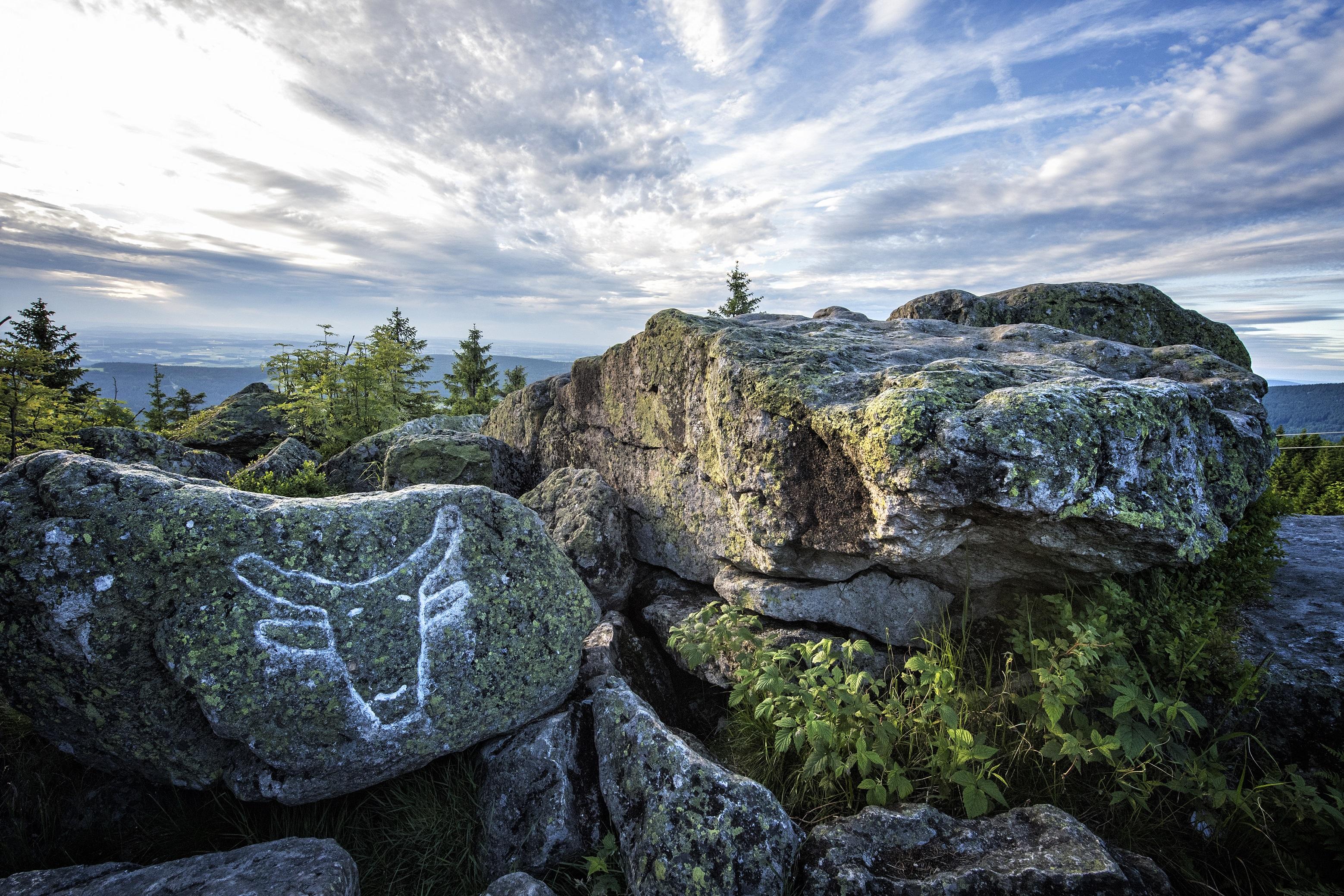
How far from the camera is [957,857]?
145 inches

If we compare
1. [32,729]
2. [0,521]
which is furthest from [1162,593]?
[32,729]

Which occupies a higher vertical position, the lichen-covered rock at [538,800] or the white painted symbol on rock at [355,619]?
the white painted symbol on rock at [355,619]

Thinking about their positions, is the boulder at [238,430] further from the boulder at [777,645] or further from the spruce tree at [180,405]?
the boulder at [777,645]

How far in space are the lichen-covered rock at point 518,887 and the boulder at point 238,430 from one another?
12.4m

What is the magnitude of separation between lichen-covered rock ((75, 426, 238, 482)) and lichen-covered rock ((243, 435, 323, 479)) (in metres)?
0.96

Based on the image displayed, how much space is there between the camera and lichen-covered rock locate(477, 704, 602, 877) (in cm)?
439

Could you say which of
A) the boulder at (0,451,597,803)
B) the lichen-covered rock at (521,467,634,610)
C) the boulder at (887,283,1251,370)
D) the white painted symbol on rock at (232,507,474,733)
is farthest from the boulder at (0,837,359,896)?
the boulder at (887,283,1251,370)

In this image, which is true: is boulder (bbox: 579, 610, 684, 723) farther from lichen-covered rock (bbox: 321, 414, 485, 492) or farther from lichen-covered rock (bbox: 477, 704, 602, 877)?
lichen-covered rock (bbox: 321, 414, 485, 492)

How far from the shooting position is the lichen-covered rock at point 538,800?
14.4 feet

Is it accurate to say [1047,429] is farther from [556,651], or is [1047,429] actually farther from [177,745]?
[177,745]

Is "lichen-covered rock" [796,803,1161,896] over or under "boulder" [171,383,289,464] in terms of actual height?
under

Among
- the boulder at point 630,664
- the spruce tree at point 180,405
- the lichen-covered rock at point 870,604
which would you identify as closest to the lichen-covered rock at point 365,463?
the boulder at point 630,664

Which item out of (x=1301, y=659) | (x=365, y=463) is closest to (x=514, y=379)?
(x=365, y=463)

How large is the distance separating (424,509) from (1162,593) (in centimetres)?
686
